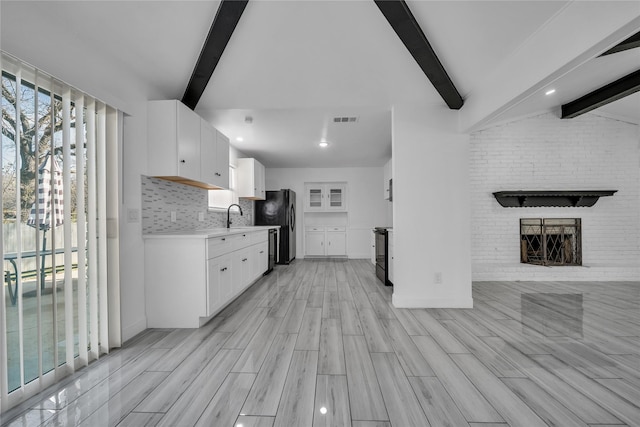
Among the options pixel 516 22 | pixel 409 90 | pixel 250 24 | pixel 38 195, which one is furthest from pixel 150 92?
pixel 516 22

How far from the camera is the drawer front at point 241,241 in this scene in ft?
10.8

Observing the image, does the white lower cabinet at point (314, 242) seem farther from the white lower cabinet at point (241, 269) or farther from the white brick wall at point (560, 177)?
the white brick wall at point (560, 177)

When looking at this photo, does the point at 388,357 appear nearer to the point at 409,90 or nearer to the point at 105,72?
the point at 409,90

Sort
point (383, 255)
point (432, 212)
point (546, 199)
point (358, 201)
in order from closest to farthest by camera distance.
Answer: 1. point (432, 212)
2. point (383, 255)
3. point (546, 199)
4. point (358, 201)

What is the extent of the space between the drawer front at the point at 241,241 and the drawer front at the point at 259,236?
167mm

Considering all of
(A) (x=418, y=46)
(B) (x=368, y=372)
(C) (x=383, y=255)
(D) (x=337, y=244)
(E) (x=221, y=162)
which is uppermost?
(A) (x=418, y=46)

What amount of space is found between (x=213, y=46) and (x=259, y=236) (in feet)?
8.86

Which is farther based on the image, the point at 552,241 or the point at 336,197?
the point at 336,197

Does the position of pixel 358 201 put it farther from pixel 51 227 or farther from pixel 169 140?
pixel 51 227

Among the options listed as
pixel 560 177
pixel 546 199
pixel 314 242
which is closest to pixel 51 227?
pixel 314 242

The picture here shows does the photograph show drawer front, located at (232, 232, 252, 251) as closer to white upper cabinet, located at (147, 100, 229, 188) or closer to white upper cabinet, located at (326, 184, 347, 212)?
white upper cabinet, located at (147, 100, 229, 188)

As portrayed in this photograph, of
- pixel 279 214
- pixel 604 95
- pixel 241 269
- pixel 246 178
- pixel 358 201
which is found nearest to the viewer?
pixel 241 269

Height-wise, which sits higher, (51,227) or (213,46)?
(213,46)

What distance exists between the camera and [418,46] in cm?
231
